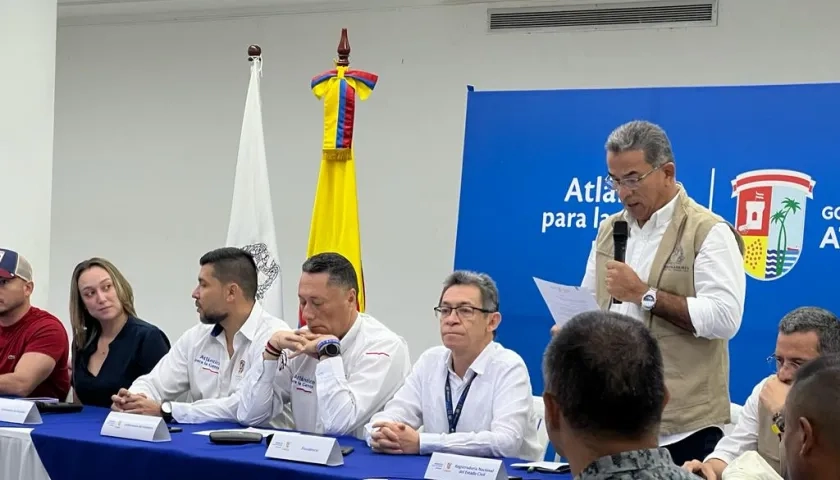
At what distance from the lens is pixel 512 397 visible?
2.99 meters

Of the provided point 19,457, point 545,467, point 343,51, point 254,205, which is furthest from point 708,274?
point 254,205

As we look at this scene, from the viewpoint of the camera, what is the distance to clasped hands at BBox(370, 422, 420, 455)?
109 inches

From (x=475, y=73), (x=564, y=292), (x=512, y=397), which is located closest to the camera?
(x=564, y=292)

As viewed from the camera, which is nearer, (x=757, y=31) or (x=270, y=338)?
(x=270, y=338)

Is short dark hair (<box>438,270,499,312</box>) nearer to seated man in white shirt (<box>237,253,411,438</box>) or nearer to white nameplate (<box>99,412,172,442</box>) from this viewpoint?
seated man in white shirt (<box>237,253,411,438</box>)

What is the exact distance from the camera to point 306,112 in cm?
647

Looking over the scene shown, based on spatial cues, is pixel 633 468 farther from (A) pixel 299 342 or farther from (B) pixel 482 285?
(A) pixel 299 342

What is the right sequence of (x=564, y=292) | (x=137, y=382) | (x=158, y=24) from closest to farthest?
(x=564, y=292), (x=137, y=382), (x=158, y=24)

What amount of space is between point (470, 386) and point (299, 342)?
599mm

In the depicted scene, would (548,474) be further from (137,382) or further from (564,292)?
(137,382)

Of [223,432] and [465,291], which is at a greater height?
[465,291]

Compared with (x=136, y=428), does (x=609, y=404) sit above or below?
above

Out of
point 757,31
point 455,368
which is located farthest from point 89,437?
point 757,31

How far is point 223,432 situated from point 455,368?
2.39 feet
